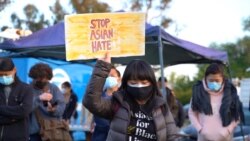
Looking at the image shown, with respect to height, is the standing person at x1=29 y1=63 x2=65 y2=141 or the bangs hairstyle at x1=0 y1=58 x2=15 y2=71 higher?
the bangs hairstyle at x1=0 y1=58 x2=15 y2=71

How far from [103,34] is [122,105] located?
954 mm

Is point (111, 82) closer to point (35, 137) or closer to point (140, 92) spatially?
point (35, 137)

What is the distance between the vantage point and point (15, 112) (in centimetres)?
554

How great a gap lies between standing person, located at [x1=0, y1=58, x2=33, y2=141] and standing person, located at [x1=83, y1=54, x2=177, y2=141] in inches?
72.3

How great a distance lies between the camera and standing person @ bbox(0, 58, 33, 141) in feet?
18.3

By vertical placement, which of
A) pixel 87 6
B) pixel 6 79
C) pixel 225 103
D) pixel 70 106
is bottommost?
pixel 70 106

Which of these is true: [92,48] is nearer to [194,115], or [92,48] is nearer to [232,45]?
[194,115]

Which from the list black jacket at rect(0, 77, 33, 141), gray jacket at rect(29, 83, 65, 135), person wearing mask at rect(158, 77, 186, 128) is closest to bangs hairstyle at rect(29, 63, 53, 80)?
gray jacket at rect(29, 83, 65, 135)

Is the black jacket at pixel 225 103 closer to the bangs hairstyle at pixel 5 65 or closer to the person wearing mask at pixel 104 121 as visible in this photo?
the person wearing mask at pixel 104 121

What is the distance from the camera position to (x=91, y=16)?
476 cm

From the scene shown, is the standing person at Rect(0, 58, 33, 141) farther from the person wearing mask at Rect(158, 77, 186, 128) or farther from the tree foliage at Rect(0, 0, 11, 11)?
the tree foliage at Rect(0, 0, 11, 11)

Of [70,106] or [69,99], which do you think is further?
[69,99]

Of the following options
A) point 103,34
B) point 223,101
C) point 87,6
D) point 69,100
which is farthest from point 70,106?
point 87,6

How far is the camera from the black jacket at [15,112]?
555 centimetres
